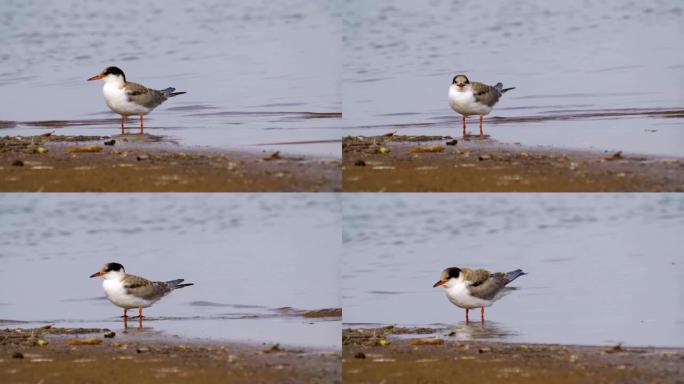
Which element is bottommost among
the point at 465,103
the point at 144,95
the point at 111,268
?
the point at 111,268

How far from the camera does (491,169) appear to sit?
10492mm

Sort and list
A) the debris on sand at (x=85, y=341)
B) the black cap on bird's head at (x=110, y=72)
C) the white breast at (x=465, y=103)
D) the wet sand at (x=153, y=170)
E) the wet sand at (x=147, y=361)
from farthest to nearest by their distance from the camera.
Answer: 1. the black cap on bird's head at (x=110, y=72)
2. the white breast at (x=465, y=103)
3. the wet sand at (x=153, y=170)
4. the debris on sand at (x=85, y=341)
5. the wet sand at (x=147, y=361)

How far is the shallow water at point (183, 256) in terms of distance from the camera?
1056 cm

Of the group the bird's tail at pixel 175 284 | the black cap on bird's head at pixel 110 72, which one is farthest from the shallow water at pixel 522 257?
the black cap on bird's head at pixel 110 72

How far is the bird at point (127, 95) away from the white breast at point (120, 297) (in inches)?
39.9

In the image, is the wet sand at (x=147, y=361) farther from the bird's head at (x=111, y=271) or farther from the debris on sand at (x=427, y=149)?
the debris on sand at (x=427, y=149)

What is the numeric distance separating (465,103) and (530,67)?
0.78 metres

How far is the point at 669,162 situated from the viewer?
10516 millimetres

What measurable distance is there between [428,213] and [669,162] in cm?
151

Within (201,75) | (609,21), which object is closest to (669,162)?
(609,21)

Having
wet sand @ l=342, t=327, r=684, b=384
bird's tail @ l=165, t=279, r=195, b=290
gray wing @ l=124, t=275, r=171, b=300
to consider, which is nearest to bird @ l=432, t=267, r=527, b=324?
wet sand @ l=342, t=327, r=684, b=384

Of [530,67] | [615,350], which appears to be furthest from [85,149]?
[615,350]

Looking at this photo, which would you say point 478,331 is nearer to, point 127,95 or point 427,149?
point 427,149

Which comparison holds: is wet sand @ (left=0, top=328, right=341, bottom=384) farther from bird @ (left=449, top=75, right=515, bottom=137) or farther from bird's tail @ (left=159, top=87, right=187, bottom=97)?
bird @ (left=449, top=75, right=515, bottom=137)
